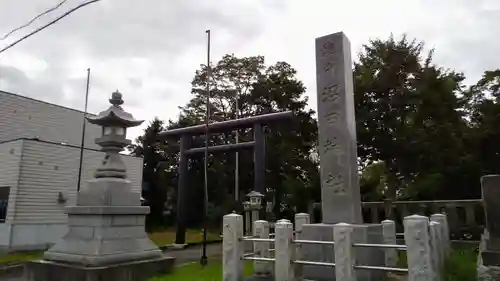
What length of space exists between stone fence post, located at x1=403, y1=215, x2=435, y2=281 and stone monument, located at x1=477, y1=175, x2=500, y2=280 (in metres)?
1.12

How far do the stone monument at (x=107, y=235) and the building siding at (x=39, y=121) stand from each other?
13.6m

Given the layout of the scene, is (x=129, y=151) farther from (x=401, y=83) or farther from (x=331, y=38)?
(x=331, y=38)

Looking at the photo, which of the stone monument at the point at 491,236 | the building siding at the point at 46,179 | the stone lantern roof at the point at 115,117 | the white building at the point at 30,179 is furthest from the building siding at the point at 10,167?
the stone monument at the point at 491,236

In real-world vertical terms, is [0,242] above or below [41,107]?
below

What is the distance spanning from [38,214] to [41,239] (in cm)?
101

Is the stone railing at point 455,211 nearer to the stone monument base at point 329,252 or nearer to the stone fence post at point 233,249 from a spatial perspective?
the stone monument base at point 329,252

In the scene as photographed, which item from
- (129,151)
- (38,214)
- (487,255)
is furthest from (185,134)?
(129,151)

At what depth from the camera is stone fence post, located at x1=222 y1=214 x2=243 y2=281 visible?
5996 mm

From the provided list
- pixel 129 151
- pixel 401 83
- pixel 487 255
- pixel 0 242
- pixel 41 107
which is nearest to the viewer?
pixel 487 255

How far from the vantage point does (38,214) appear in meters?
15.1

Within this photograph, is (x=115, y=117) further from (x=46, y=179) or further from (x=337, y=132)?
(x=46, y=179)

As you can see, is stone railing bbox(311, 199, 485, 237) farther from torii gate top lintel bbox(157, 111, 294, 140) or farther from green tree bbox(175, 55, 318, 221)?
green tree bbox(175, 55, 318, 221)

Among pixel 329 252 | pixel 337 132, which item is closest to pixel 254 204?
pixel 337 132

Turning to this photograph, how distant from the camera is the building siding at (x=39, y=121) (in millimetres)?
18159
